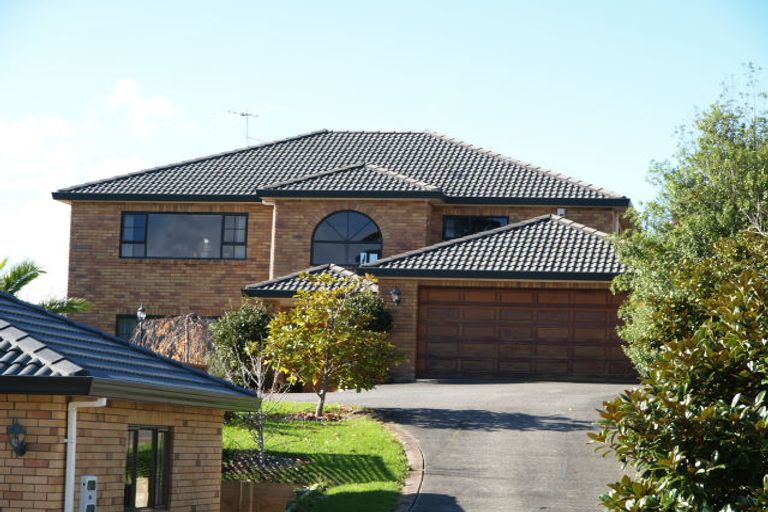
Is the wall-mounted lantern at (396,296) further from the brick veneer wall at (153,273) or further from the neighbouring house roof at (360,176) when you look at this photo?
the brick veneer wall at (153,273)

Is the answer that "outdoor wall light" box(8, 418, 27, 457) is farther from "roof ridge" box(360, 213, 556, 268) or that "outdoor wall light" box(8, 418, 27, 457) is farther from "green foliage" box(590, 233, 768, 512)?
"roof ridge" box(360, 213, 556, 268)

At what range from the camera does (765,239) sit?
543 inches

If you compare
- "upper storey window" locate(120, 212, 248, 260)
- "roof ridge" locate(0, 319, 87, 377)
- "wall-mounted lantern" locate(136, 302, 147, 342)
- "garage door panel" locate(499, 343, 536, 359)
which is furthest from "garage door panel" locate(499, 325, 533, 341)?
"roof ridge" locate(0, 319, 87, 377)

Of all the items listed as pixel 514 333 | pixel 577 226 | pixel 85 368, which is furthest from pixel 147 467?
pixel 577 226

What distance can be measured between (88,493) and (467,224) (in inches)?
970

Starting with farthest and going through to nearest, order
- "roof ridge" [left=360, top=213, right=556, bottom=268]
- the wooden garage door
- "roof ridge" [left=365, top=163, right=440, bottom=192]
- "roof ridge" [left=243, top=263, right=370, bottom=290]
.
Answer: "roof ridge" [left=365, top=163, right=440, bottom=192]
"roof ridge" [left=243, top=263, right=370, bottom=290]
"roof ridge" [left=360, top=213, right=556, bottom=268]
the wooden garage door

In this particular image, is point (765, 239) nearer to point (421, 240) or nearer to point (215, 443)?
point (215, 443)

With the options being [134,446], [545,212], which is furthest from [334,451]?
[545,212]

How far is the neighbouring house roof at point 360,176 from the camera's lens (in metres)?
35.5

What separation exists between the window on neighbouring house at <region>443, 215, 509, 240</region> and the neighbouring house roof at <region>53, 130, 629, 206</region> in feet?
2.07

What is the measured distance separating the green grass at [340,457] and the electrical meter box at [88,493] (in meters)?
5.82

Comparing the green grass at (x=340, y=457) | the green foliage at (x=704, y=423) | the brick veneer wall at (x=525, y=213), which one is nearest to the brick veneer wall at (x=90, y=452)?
the green grass at (x=340, y=457)

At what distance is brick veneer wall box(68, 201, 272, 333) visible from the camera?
36469 mm

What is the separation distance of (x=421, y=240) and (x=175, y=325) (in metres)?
7.14
